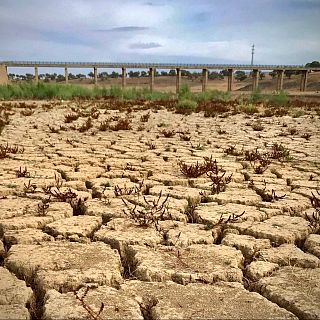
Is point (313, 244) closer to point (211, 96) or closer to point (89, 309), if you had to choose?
point (89, 309)

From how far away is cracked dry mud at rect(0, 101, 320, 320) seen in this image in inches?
74.7

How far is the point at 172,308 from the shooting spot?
186 centimetres

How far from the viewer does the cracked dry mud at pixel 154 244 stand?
190cm

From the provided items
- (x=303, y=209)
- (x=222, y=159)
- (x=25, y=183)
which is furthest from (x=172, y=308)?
(x=222, y=159)

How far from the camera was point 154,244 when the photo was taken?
2643mm

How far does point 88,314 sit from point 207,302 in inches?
22.2

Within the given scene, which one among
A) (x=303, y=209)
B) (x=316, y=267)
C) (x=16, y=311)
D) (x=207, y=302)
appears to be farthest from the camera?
(x=303, y=209)

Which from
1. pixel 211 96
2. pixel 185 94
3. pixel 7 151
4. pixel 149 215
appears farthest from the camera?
pixel 211 96

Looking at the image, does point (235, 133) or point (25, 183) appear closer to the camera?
point (25, 183)

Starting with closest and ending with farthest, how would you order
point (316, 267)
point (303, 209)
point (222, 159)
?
point (316, 267)
point (303, 209)
point (222, 159)

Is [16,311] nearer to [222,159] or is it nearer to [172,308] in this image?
[172,308]

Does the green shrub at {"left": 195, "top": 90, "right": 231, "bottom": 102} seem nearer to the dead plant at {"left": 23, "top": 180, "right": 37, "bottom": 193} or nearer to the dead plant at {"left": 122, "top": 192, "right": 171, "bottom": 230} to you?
the dead plant at {"left": 23, "top": 180, "right": 37, "bottom": 193}

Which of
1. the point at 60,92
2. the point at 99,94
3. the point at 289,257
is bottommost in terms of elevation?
the point at 99,94

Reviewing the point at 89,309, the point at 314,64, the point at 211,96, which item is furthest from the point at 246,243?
the point at 314,64
